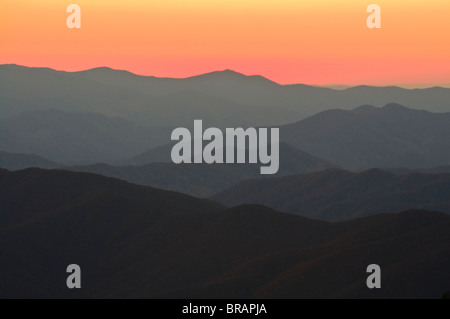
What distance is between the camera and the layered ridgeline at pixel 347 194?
6614 inches

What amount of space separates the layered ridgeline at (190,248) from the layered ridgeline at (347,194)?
65.5 m

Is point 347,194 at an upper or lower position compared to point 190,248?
upper

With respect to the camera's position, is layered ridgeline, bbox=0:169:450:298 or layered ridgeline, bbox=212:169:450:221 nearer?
layered ridgeline, bbox=0:169:450:298

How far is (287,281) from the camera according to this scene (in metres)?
65.4

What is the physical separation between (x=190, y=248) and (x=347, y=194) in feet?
338

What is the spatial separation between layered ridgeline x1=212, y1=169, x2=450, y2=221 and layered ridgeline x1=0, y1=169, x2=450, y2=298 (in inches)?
2577

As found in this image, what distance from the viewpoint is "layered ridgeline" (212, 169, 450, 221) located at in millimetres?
168000

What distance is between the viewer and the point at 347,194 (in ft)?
598

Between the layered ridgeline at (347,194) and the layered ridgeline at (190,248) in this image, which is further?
the layered ridgeline at (347,194)

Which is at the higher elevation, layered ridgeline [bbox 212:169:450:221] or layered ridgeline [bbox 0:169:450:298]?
layered ridgeline [bbox 212:169:450:221]
